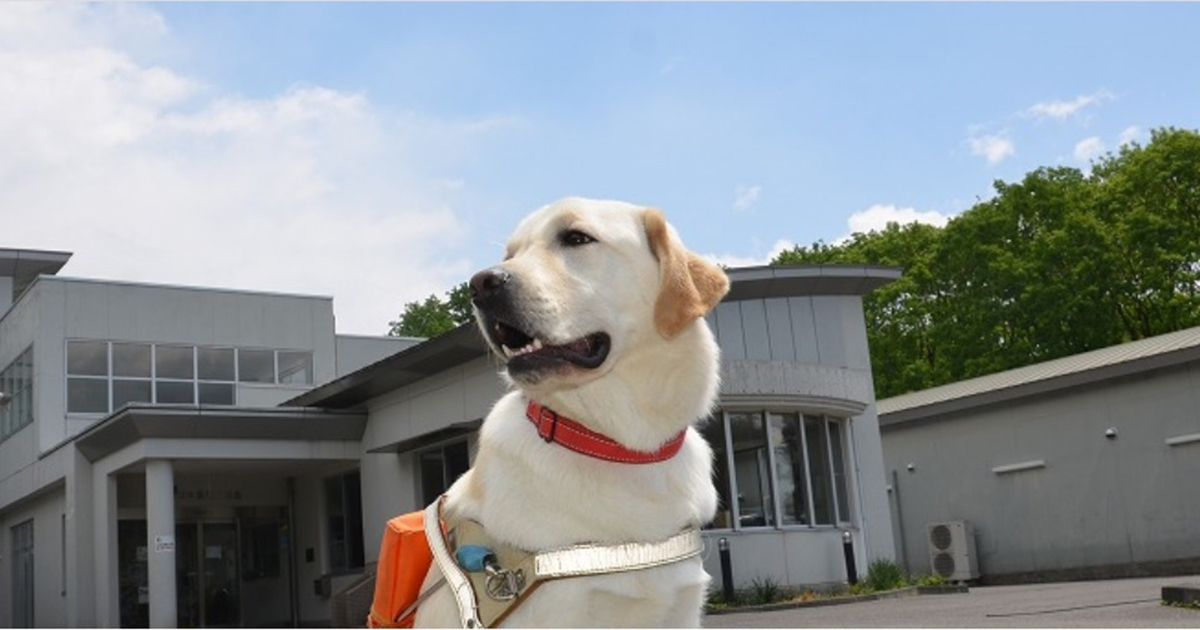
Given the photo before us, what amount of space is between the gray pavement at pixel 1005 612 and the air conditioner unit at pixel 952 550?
5.39m

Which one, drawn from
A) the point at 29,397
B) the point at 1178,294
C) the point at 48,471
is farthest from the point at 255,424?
the point at 1178,294

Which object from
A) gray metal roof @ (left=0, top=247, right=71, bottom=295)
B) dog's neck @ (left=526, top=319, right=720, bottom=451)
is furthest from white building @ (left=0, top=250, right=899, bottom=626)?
dog's neck @ (left=526, top=319, right=720, bottom=451)

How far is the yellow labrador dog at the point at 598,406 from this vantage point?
2566mm

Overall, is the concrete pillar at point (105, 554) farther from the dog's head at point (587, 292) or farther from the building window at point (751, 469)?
the dog's head at point (587, 292)

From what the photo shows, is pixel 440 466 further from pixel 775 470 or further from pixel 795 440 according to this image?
pixel 795 440

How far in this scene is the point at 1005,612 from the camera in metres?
15.2

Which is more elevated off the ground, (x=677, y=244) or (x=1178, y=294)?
(x=1178, y=294)

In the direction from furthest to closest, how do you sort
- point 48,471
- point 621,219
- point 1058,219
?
1. point 1058,219
2. point 48,471
3. point 621,219

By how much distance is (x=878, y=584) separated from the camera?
22.1m

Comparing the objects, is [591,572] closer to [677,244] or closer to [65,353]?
[677,244]

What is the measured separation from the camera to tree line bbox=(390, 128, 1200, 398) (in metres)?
37.1

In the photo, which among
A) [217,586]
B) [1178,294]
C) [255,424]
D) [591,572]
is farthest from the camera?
[1178,294]

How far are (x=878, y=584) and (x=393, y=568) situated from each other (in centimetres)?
2030

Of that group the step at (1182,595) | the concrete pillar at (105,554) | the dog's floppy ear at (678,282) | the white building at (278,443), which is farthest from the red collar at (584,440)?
the concrete pillar at (105,554)
